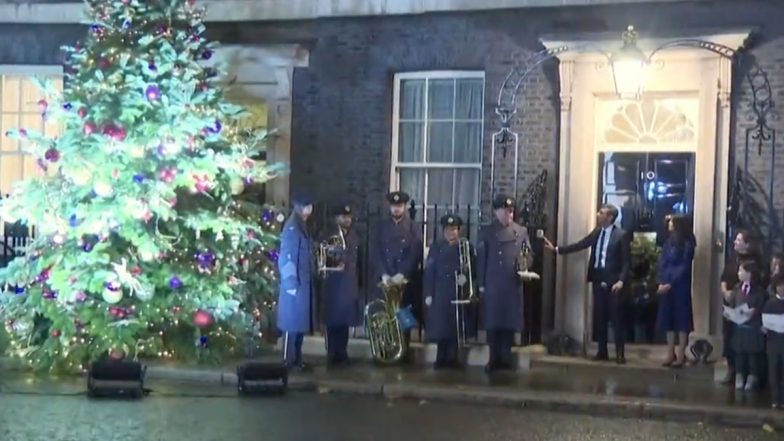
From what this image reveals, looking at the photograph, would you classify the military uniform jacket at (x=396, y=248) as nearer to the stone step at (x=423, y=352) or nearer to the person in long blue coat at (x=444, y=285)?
the person in long blue coat at (x=444, y=285)

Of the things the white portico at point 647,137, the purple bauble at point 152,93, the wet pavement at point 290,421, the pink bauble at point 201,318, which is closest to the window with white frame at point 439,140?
the white portico at point 647,137

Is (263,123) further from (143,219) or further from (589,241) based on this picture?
(589,241)

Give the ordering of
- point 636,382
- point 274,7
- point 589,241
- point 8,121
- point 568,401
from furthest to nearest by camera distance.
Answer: point 8,121
point 274,7
point 589,241
point 636,382
point 568,401

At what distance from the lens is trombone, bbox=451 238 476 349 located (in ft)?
47.7

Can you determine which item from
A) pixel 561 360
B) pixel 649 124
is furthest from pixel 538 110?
pixel 561 360

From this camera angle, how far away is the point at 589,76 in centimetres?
1580

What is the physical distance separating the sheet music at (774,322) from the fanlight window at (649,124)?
3.74 metres

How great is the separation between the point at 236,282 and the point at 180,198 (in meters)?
1.17

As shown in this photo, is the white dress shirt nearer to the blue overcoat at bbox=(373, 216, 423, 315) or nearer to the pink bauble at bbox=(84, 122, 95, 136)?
the blue overcoat at bbox=(373, 216, 423, 315)

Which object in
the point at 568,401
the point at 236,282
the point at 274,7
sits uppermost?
the point at 274,7

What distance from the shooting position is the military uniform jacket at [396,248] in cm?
1479

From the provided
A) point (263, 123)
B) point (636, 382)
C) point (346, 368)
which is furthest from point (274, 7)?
point (636, 382)

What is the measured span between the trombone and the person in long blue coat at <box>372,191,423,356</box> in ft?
1.94

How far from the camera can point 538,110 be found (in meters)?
16.1
